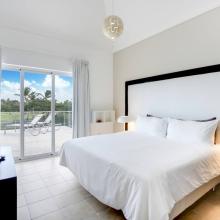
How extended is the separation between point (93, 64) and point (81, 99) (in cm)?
107

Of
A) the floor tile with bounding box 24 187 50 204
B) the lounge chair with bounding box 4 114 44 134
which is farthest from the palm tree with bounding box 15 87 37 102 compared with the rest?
the floor tile with bounding box 24 187 50 204

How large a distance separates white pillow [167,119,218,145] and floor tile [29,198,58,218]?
2075mm

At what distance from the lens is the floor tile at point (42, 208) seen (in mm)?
1989

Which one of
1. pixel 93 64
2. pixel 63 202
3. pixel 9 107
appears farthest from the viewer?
pixel 93 64

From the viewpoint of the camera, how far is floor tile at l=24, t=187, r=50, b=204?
7.43 feet

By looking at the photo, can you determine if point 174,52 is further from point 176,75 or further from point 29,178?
point 29,178

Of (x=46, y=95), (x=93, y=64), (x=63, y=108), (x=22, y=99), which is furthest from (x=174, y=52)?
(x=22, y=99)

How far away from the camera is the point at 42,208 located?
2086 millimetres

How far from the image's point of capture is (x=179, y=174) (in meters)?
1.72

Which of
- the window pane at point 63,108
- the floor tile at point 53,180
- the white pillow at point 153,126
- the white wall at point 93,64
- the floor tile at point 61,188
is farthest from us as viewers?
the window pane at point 63,108

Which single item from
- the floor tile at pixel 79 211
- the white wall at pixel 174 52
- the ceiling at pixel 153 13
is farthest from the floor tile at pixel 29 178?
the ceiling at pixel 153 13

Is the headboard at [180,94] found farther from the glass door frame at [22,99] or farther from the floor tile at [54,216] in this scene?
the floor tile at [54,216]

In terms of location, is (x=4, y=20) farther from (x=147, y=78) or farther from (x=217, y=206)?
(x=217, y=206)

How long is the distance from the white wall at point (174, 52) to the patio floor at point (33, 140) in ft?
5.39
